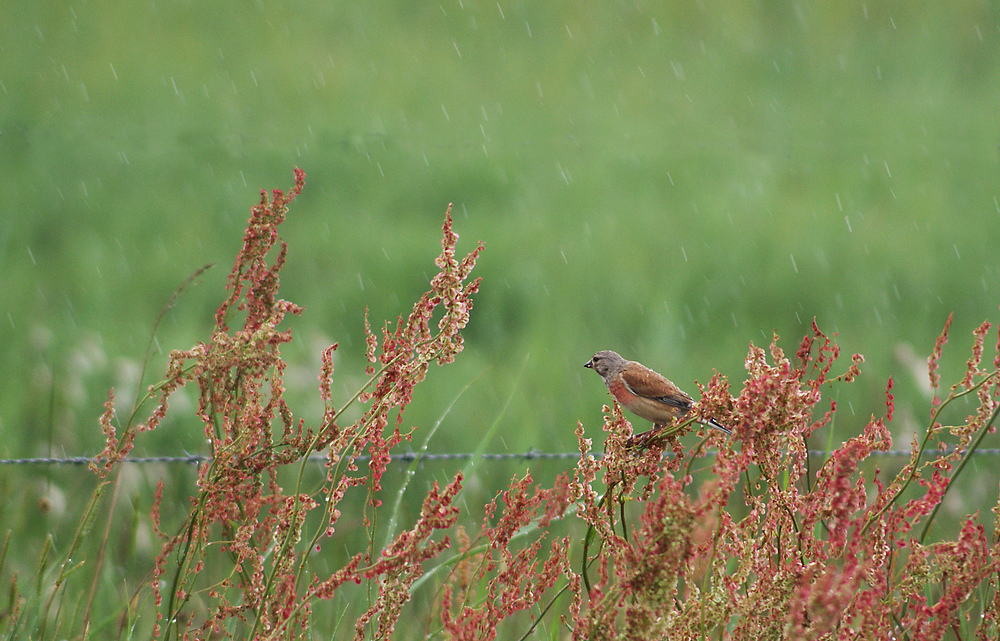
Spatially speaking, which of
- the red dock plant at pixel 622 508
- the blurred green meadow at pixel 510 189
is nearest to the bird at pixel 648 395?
the red dock plant at pixel 622 508

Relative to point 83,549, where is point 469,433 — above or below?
above

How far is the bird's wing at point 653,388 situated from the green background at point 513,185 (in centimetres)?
113

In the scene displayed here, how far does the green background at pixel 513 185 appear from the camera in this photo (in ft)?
20.7

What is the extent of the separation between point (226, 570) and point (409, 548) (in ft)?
7.60

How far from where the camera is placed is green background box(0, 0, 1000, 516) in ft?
20.7

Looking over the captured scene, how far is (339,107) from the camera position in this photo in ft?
35.1

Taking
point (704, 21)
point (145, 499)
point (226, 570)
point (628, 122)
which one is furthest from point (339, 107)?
point (226, 570)

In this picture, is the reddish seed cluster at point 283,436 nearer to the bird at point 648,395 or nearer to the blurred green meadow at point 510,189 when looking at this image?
the bird at point 648,395

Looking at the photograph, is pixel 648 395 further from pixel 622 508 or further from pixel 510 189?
pixel 510 189

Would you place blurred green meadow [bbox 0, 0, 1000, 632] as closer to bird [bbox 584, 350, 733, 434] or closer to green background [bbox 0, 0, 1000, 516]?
green background [bbox 0, 0, 1000, 516]

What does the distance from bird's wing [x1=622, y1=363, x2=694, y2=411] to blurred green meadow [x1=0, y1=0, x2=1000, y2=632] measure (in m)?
1.57

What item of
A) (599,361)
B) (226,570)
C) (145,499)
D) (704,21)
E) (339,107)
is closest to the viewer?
(599,361)

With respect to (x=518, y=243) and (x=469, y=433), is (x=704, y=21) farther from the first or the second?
(x=469, y=433)

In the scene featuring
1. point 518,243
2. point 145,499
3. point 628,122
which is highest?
point 628,122
